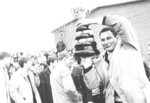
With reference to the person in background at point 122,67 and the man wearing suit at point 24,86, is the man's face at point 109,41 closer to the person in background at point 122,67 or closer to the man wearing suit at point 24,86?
the person in background at point 122,67

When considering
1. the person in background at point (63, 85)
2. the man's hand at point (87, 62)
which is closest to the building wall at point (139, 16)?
the person in background at point (63, 85)

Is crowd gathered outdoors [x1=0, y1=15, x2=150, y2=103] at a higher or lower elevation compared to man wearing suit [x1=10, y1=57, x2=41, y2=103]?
higher

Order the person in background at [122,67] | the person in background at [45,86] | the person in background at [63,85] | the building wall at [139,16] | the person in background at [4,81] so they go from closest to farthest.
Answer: the person in background at [122,67] < the person in background at [63,85] < the person in background at [4,81] < the person in background at [45,86] < the building wall at [139,16]

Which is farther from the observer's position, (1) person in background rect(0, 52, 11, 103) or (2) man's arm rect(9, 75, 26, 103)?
(2) man's arm rect(9, 75, 26, 103)

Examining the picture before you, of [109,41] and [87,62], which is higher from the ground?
[109,41]

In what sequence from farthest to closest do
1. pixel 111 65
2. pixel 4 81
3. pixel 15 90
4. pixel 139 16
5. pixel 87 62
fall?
pixel 139 16 < pixel 15 90 < pixel 4 81 < pixel 87 62 < pixel 111 65

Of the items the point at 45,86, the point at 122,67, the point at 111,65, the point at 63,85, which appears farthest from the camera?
the point at 45,86

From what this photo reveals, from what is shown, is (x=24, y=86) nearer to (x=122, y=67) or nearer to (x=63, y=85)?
(x=63, y=85)

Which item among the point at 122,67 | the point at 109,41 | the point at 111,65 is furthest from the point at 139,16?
the point at 122,67

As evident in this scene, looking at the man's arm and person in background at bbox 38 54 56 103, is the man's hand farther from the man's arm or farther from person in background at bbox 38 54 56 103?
person in background at bbox 38 54 56 103

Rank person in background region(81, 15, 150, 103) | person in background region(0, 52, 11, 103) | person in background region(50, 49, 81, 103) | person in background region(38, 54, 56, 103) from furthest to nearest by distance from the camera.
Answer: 1. person in background region(38, 54, 56, 103)
2. person in background region(0, 52, 11, 103)
3. person in background region(50, 49, 81, 103)
4. person in background region(81, 15, 150, 103)

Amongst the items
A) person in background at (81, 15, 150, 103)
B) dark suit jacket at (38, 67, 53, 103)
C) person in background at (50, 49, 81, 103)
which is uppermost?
person in background at (81, 15, 150, 103)

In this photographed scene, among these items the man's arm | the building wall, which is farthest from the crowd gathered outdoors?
the building wall

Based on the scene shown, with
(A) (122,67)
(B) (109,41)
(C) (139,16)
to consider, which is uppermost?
(C) (139,16)
